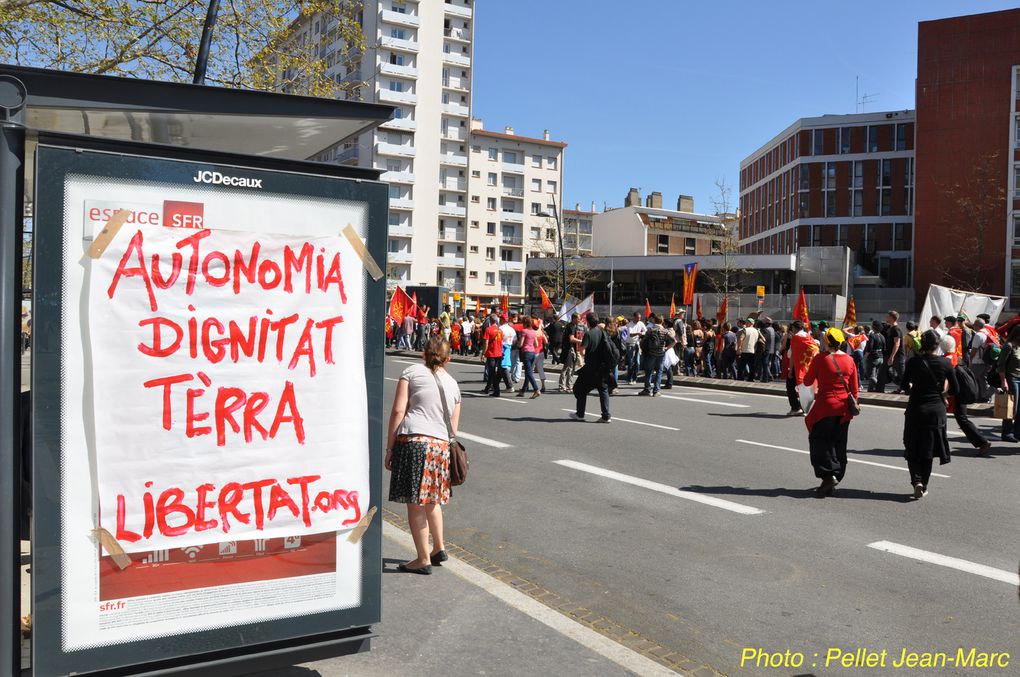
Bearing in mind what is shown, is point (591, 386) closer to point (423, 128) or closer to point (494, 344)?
point (494, 344)

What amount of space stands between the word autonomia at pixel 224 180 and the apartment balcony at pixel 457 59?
8909 cm

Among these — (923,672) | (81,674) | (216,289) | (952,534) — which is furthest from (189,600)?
(952,534)

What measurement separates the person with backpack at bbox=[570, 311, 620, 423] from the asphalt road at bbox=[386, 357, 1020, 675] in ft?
5.45

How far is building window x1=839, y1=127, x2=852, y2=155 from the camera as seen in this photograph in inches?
2913

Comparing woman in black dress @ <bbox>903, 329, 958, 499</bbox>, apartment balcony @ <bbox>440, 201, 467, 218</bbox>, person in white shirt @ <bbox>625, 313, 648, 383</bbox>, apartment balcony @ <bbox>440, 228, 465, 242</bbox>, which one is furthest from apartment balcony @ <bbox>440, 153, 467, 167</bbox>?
woman in black dress @ <bbox>903, 329, 958, 499</bbox>

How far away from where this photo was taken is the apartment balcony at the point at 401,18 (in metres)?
83.3

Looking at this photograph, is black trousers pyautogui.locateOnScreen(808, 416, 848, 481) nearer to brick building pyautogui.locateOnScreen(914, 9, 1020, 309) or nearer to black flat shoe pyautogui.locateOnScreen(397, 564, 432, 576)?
black flat shoe pyautogui.locateOnScreen(397, 564, 432, 576)

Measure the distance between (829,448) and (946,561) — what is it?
90.9 inches

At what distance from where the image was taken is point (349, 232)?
12.4 feet

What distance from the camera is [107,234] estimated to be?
3.23 meters

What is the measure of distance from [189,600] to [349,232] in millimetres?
1609

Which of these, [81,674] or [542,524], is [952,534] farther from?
[81,674]

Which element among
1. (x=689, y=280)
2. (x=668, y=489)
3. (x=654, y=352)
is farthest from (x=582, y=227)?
(x=668, y=489)

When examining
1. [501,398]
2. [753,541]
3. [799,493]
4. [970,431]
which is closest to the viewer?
[753,541]
